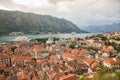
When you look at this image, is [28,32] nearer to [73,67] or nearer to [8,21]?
[8,21]

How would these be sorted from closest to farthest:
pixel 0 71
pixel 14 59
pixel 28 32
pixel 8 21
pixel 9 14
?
pixel 0 71, pixel 14 59, pixel 28 32, pixel 8 21, pixel 9 14

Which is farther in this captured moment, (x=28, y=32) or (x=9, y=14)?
(x=9, y=14)

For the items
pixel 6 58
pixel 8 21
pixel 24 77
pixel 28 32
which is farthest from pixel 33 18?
pixel 24 77

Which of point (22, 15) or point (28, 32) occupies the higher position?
point (22, 15)

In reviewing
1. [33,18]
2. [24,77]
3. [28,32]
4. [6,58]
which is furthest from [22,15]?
[24,77]

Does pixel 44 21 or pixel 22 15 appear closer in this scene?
pixel 22 15

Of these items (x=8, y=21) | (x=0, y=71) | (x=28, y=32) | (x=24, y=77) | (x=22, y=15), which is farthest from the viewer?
(x=22, y=15)

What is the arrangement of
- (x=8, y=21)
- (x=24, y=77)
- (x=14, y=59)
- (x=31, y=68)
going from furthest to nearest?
1. (x=8, y=21)
2. (x=14, y=59)
3. (x=31, y=68)
4. (x=24, y=77)

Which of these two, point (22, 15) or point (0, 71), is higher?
point (22, 15)

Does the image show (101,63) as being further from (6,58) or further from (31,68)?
(6,58)
